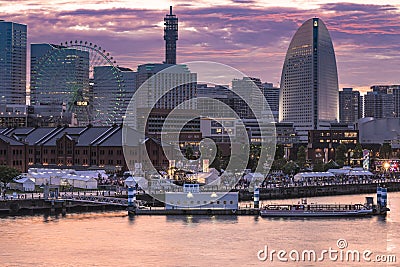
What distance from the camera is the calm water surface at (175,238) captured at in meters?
41.8

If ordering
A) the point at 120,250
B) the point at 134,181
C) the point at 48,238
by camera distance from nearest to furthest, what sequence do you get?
the point at 120,250
the point at 48,238
the point at 134,181

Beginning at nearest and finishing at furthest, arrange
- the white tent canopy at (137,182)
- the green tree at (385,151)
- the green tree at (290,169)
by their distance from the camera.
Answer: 1. the white tent canopy at (137,182)
2. the green tree at (290,169)
3. the green tree at (385,151)

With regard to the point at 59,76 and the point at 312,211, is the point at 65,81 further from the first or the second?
the point at 312,211

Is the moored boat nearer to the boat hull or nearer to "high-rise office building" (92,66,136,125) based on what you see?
the boat hull

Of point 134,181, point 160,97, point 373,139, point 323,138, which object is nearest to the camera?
point 134,181

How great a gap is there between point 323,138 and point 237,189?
76920 millimetres

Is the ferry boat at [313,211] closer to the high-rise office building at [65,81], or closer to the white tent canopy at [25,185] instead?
the white tent canopy at [25,185]

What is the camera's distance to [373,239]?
156 ft

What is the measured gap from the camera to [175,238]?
157 ft

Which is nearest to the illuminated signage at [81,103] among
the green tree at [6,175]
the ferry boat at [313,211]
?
the green tree at [6,175]

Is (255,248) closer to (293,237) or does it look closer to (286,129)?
(293,237)

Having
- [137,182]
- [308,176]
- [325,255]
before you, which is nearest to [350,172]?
[308,176]

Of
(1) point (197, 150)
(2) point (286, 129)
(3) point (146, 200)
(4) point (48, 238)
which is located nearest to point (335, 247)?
(4) point (48, 238)

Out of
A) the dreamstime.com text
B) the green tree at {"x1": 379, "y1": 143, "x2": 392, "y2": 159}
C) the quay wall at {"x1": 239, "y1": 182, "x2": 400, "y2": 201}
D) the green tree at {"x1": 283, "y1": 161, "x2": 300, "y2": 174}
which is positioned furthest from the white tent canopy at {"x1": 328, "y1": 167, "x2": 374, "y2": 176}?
the dreamstime.com text
